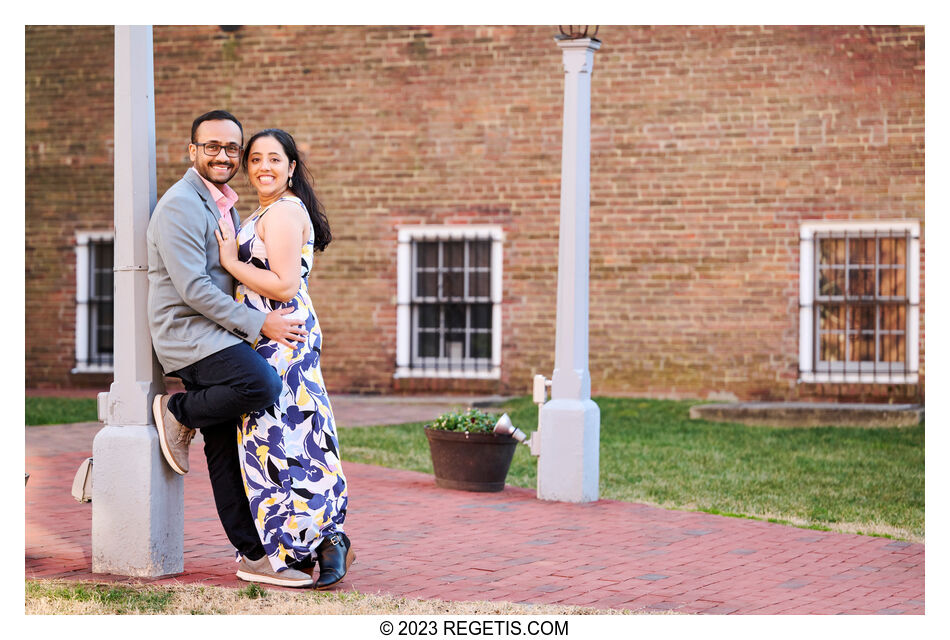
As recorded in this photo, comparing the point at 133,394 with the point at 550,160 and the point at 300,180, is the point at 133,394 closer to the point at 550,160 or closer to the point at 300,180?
the point at 300,180

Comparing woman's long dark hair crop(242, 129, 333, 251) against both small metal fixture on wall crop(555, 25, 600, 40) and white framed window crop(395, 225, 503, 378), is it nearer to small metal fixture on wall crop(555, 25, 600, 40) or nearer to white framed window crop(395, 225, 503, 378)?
small metal fixture on wall crop(555, 25, 600, 40)

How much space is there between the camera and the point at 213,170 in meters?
4.83

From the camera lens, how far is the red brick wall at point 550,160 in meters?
13.7

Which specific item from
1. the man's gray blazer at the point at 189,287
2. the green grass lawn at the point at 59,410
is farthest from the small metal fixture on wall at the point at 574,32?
the green grass lawn at the point at 59,410

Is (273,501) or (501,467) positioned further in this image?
(501,467)

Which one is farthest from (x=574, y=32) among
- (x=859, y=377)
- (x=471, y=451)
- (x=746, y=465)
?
(x=859, y=377)

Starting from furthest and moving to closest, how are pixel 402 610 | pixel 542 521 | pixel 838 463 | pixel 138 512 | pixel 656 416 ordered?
pixel 656 416, pixel 838 463, pixel 542 521, pixel 138 512, pixel 402 610

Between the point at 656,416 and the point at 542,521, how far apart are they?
229 inches

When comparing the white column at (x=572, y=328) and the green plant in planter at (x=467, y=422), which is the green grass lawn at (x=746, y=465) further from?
the green plant in planter at (x=467, y=422)

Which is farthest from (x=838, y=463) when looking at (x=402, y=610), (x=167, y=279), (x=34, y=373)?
(x=34, y=373)

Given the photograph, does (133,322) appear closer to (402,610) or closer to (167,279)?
(167,279)

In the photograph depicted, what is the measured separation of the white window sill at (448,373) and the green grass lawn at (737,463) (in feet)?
4.77

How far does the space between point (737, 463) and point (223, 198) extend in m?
5.85

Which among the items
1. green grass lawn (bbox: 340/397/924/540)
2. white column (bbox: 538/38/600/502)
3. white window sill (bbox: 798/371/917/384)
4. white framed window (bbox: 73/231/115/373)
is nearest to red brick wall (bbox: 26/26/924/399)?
white window sill (bbox: 798/371/917/384)
